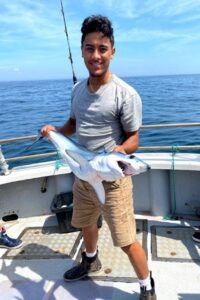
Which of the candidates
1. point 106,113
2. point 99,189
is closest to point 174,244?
point 99,189

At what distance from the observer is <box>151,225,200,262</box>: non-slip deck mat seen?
337 centimetres

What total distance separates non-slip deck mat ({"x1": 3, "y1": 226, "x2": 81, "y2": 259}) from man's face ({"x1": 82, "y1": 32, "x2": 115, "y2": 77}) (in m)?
2.14

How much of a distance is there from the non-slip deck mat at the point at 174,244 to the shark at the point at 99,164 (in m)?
1.45

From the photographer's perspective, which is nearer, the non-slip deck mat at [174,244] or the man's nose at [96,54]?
the man's nose at [96,54]

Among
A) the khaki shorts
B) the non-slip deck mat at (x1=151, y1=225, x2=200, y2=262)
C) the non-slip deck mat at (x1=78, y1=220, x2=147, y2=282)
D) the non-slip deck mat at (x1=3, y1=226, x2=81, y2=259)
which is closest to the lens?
the khaki shorts

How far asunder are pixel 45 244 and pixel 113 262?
0.93 meters

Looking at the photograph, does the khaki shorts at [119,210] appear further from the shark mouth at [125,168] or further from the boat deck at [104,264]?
the boat deck at [104,264]

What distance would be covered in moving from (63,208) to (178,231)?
141cm

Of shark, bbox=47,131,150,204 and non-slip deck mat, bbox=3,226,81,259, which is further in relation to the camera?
non-slip deck mat, bbox=3,226,81,259

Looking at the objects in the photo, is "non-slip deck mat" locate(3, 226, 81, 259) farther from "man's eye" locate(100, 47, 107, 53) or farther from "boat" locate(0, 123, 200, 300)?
"man's eye" locate(100, 47, 107, 53)

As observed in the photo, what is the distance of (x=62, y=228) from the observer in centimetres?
405

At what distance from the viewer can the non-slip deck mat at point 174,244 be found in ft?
11.1

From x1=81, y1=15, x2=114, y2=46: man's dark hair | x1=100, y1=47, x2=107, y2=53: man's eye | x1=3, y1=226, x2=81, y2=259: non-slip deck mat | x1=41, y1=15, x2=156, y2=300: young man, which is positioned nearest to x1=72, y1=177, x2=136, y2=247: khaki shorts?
x1=41, y1=15, x2=156, y2=300: young man

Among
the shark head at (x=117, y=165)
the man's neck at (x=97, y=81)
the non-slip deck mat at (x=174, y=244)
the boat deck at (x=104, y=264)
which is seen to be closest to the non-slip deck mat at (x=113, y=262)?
the boat deck at (x=104, y=264)
